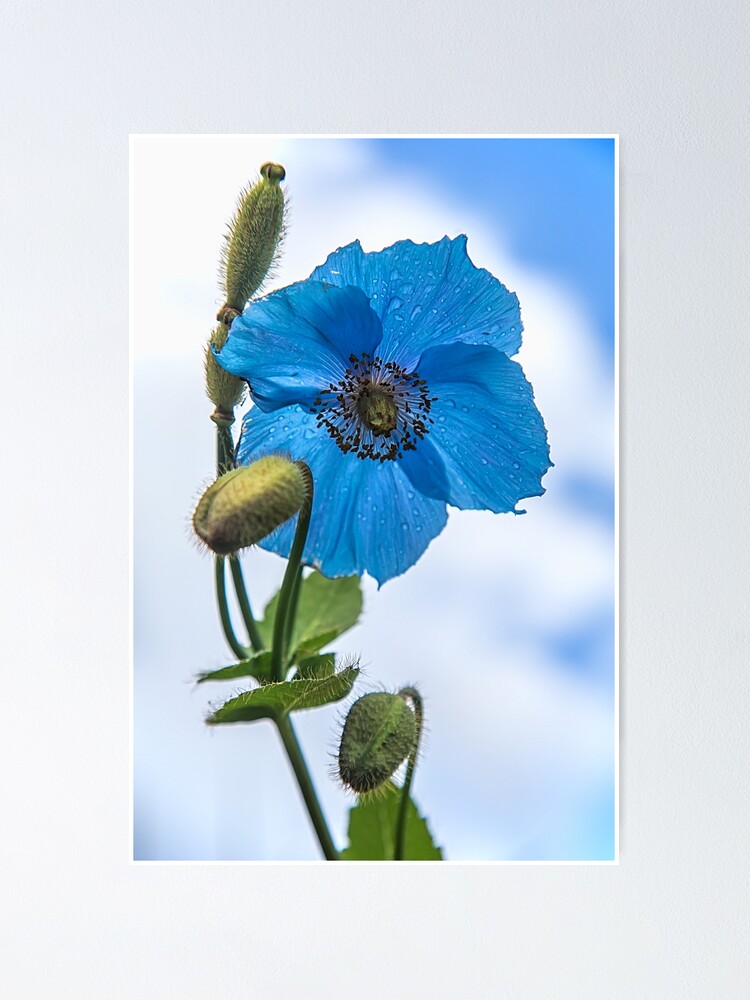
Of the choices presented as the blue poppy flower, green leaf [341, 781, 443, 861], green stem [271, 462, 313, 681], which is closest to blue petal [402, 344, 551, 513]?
the blue poppy flower

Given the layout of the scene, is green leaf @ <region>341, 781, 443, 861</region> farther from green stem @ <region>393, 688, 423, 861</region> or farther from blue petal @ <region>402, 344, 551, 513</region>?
blue petal @ <region>402, 344, 551, 513</region>

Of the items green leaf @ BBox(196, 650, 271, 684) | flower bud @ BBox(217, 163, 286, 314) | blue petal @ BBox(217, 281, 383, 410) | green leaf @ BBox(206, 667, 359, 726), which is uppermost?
flower bud @ BBox(217, 163, 286, 314)

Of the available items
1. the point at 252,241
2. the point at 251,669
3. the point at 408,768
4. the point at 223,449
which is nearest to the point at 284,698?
the point at 251,669

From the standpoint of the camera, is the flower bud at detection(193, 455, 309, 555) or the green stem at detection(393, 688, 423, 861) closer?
the flower bud at detection(193, 455, 309, 555)

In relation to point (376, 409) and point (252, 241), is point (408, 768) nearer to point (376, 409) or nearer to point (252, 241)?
point (376, 409)

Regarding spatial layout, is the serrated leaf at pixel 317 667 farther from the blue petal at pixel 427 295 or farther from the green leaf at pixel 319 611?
the blue petal at pixel 427 295
